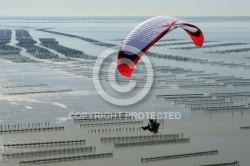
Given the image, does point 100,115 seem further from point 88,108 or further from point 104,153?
point 104,153

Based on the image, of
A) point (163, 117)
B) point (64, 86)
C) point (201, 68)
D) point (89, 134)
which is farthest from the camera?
point (201, 68)

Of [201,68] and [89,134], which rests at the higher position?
[201,68]

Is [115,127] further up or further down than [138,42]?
further down

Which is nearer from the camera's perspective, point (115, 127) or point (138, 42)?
point (138, 42)

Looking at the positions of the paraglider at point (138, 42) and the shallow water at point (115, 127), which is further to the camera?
the shallow water at point (115, 127)

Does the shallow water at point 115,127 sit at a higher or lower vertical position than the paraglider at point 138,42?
lower

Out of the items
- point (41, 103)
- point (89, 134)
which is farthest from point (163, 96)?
point (89, 134)

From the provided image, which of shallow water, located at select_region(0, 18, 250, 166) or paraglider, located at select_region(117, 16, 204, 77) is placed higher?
paraglider, located at select_region(117, 16, 204, 77)

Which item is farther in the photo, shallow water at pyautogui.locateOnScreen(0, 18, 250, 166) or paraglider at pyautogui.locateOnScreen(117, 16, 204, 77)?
shallow water at pyautogui.locateOnScreen(0, 18, 250, 166)

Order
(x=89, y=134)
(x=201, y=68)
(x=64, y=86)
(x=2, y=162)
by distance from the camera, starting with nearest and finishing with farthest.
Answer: (x=2, y=162) < (x=89, y=134) < (x=64, y=86) < (x=201, y=68)

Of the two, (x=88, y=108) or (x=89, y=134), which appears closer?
(x=89, y=134)
